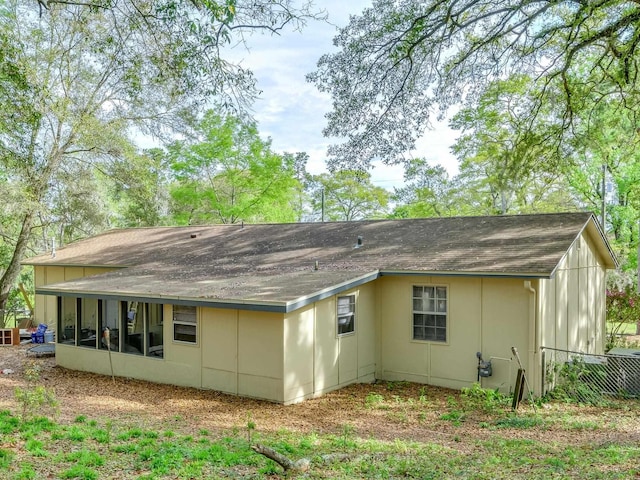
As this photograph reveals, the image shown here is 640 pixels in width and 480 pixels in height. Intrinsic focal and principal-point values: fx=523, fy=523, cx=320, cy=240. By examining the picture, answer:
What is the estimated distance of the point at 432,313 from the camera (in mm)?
12492

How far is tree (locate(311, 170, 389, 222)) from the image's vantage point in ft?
132

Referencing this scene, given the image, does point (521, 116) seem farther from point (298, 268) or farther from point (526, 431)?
point (526, 431)

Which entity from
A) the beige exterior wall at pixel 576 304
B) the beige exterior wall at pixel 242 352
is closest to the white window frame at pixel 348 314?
the beige exterior wall at pixel 242 352

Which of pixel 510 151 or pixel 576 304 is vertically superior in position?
pixel 510 151

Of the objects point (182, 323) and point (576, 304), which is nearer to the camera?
point (182, 323)

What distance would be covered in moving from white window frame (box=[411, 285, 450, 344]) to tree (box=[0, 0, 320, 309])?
22.4 ft

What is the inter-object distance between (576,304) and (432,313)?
13.9 ft

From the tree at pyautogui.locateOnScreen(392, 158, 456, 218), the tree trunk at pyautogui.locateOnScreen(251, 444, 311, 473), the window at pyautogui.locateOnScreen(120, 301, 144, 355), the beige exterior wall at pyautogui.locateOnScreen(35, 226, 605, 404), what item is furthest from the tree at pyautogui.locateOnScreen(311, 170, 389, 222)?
the tree trunk at pyautogui.locateOnScreen(251, 444, 311, 473)

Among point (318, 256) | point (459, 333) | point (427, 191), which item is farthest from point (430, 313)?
point (427, 191)

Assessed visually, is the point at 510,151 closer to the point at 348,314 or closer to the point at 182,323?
the point at 348,314

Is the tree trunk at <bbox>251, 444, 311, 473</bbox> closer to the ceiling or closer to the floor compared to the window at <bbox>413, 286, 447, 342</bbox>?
closer to the floor

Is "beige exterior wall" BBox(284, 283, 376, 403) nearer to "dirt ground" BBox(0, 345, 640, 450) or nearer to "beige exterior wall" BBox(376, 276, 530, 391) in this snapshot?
"dirt ground" BBox(0, 345, 640, 450)

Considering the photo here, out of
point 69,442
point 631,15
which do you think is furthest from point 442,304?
point 69,442

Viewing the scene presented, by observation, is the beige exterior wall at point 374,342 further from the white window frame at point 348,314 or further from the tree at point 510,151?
the tree at point 510,151
